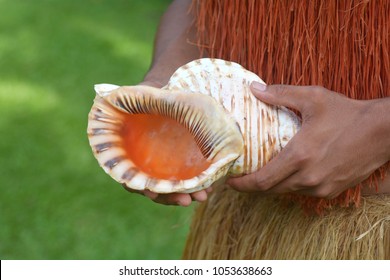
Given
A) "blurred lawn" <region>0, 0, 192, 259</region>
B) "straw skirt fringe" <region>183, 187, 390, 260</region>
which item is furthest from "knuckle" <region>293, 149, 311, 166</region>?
"blurred lawn" <region>0, 0, 192, 259</region>

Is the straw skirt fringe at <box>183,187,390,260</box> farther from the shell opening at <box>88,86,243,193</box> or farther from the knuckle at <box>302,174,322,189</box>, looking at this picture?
the shell opening at <box>88,86,243,193</box>

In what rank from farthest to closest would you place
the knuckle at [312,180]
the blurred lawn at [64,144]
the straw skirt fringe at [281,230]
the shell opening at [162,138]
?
the blurred lawn at [64,144] → the straw skirt fringe at [281,230] → the knuckle at [312,180] → the shell opening at [162,138]

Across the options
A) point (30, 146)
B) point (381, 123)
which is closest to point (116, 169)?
point (381, 123)

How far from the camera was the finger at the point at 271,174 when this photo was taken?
114cm

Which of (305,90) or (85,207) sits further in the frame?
(85,207)

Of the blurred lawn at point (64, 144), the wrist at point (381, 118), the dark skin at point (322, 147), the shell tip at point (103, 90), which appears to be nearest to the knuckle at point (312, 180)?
the dark skin at point (322, 147)

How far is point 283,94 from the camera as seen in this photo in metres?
1.15

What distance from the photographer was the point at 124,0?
6242mm

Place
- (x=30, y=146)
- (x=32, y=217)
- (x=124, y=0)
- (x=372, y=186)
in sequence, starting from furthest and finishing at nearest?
(x=124, y=0)
(x=30, y=146)
(x=32, y=217)
(x=372, y=186)

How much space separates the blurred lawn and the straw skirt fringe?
188 mm

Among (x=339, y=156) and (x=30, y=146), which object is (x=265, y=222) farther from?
(x=30, y=146)

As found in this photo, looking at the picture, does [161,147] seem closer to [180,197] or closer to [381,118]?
[180,197]

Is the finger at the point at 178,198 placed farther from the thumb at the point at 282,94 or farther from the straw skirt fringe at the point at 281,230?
the straw skirt fringe at the point at 281,230

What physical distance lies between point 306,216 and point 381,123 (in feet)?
0.97
